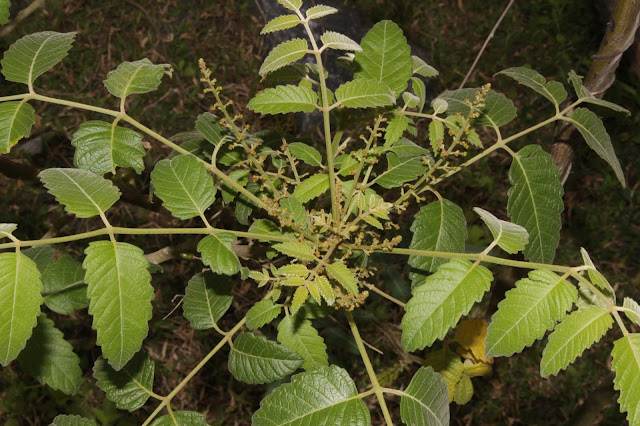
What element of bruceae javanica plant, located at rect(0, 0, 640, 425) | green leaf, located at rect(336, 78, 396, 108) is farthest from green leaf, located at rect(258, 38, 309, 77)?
green leaf, located at rect(336, 78, 396, 108)

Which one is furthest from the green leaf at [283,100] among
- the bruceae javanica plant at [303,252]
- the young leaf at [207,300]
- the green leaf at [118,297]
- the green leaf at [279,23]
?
the young leaf at [207,300]

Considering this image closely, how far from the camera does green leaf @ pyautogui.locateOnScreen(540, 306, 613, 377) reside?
101 cm

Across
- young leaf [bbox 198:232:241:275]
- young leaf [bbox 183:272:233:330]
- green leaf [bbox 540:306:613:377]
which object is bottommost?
young leaf [bbox 183:272:233:330]

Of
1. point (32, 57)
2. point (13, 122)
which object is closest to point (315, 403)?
point (13, 122)

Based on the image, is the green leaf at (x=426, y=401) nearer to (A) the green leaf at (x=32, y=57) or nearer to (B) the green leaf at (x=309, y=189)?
(B) the green leaf at (x=309, y=189)

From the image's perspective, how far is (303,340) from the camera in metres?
1.35

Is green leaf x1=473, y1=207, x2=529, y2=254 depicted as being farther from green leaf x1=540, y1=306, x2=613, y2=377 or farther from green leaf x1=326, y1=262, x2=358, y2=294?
green leaf x1=326, y1=262, x2=358, y2=294

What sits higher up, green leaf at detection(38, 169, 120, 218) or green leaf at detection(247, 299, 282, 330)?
green leaf at detection(38, 169, 120, 218)

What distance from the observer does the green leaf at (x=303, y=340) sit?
4.40ft

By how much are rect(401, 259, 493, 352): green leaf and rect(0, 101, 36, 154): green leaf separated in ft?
2.72

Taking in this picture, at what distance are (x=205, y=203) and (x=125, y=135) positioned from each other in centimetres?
22

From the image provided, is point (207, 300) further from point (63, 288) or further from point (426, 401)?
point (426, 401)

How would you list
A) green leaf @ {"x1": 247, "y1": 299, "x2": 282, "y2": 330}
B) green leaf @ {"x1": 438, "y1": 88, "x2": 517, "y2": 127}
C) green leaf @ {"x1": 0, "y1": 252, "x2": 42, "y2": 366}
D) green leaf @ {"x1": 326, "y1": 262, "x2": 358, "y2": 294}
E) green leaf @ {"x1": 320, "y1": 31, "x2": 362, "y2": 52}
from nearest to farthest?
green leaf @ {"x1": 0, "y1": 252, "x2": 42, "y2": 366}
green leaf @ {"x1": 326, "y1": 262, "x2": 358, "y2": 294}
green leaf @ {"x1": 320, "y1": 31, "x2": 362, "y2": 52}
green leaf @ {"x1": 247, "y1": 299, "x2": 282, "y2": 330}
green leaf @ {"x1": 438, "y1": 88, "x2": 517, "y2": 127}

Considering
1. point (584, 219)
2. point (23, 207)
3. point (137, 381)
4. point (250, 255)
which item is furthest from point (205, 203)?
point (584, 219)
